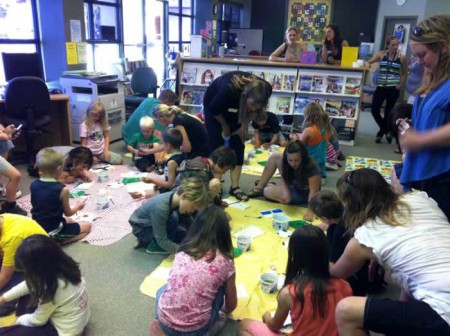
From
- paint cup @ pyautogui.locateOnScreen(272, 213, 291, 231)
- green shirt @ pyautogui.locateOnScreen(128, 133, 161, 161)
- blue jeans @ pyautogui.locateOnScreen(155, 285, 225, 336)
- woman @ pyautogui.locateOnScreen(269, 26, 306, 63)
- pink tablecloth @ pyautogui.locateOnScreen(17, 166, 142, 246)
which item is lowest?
pink tablecloth @ pyautogui.locateOnScreen(17, 166, 142, 246)

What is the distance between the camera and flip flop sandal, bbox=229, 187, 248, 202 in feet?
11.6

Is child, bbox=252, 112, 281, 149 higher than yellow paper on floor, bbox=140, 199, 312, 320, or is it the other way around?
child, bbox=252, 112, 281, 149

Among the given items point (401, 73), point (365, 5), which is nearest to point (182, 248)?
point (401, 73)

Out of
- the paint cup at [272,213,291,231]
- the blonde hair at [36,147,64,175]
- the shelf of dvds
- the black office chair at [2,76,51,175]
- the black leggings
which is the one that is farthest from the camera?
the black leggings

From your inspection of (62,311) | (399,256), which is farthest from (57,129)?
(399,256)

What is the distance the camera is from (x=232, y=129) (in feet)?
11.4

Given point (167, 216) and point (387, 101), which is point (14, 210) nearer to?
point (167, 216)

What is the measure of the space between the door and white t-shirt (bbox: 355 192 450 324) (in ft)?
27.1

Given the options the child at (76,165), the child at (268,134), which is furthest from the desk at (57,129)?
the child at (268,134)

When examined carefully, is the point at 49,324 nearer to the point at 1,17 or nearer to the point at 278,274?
the point at 278,274

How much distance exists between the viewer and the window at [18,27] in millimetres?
4824

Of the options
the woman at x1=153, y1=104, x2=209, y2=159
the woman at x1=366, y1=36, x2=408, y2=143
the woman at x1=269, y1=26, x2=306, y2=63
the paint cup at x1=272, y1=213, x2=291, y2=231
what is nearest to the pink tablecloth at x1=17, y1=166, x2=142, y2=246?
the woman at x1=153, y1=104, x2=209, y2=159

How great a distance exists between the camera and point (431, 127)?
1.66 metres

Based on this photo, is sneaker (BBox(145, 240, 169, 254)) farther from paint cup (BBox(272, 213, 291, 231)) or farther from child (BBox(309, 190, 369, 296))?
child (BBox(309, 190, 369, 296))
